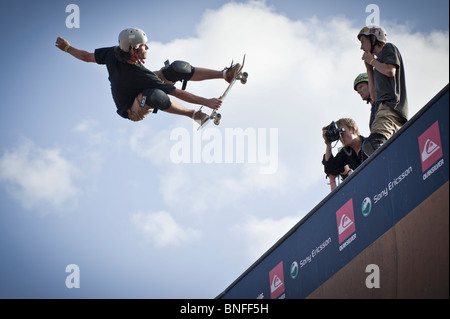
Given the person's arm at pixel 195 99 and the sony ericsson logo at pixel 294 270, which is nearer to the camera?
the sony ericsson logo at pixel 294 270

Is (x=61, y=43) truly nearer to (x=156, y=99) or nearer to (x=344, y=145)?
(x=156, y=99)

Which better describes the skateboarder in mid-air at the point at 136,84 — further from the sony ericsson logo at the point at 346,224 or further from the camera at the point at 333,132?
the sony ericsson logo at the point at 346,224

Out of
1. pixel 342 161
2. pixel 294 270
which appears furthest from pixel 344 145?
pixel 294 270

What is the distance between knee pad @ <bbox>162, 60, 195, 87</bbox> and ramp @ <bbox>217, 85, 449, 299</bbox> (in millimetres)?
3202

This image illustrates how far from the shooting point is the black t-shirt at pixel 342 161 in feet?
28.8

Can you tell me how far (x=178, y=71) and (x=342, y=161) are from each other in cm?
290

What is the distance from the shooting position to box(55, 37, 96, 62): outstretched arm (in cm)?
967

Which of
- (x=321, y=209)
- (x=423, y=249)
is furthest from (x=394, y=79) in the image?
(x=423, y=249)

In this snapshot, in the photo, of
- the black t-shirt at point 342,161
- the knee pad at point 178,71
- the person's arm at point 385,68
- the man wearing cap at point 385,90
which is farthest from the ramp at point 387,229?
the knee pad at point 178,71

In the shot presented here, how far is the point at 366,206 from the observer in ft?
22.6

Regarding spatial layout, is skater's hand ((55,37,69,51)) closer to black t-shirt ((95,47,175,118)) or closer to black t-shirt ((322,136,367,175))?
black t-shirt ((95,47,175,118))

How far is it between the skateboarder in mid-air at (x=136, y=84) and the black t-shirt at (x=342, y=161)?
5.85 ft
